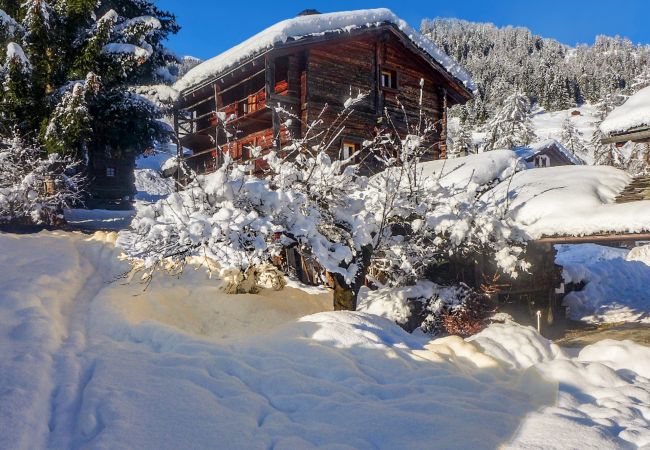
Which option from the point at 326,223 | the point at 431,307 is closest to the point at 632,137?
the point at 431,307

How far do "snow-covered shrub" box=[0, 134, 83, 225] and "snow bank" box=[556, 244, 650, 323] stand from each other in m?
17.3

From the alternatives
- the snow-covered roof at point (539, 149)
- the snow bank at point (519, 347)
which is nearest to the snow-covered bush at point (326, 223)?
the snow bank at point (519, 347)

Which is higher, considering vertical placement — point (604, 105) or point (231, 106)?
point (604, 105)

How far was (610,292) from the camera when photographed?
16719 millimetres

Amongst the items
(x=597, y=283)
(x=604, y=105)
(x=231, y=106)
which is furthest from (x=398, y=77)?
(x=604, y=105)

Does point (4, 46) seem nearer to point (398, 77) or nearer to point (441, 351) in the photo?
point (398, 77)

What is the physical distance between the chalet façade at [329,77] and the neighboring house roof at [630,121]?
6393 mm

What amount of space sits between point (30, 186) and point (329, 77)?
10.7 m

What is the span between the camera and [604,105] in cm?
5291

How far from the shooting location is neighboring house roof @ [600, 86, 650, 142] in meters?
8.32

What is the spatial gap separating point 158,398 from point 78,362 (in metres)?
1.63

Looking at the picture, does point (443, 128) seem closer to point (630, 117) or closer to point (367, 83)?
point (367, 83)

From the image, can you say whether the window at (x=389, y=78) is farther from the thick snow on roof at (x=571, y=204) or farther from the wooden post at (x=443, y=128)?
the thick snow on roof at (x=571, y=204)

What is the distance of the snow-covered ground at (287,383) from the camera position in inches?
174
